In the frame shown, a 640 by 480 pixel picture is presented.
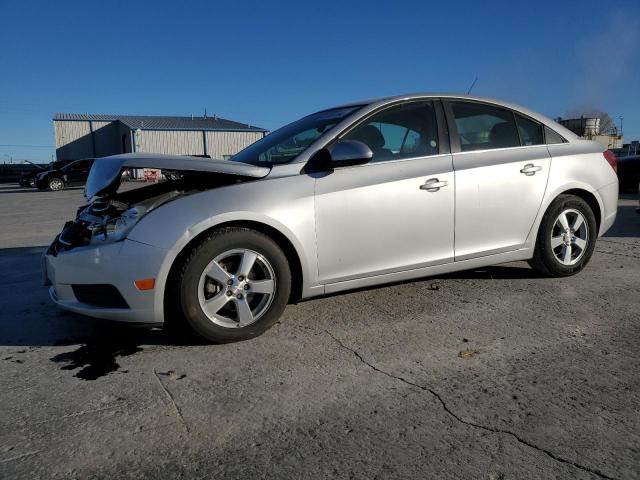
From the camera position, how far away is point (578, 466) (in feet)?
6.13

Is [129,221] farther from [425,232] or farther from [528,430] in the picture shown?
[528,430]

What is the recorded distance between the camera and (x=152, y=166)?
9.88ft

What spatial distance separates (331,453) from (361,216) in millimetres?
1774

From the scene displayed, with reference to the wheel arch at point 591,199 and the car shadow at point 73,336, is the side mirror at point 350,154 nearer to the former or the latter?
the car shadow at point 73,336

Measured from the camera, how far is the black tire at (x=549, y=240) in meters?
4.31

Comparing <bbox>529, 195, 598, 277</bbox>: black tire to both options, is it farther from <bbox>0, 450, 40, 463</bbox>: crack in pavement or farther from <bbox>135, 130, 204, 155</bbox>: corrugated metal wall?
<bbox>135, 130, 204, 155</bbox>: corrugated metal wall

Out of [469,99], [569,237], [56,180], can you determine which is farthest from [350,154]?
[56,180]

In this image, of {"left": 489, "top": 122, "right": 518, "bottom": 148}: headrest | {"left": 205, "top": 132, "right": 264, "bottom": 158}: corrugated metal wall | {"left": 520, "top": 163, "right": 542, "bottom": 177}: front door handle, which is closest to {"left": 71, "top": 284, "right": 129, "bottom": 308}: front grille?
{"left": 489, "top": 122, "right": 518, "bottom": 148}: headrest

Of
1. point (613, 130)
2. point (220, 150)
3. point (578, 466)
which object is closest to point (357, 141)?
point (578, 466)

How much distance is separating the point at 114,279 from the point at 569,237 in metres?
3.74

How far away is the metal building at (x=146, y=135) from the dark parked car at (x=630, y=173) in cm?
3261

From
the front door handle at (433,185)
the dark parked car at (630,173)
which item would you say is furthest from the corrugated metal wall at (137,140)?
the front door handle at (433,185)

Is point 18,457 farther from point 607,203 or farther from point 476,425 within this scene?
point 607,203

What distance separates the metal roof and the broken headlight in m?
40.6
